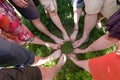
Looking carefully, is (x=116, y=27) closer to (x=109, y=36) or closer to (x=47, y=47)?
(x=109, y=36)

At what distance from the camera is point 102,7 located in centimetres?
262

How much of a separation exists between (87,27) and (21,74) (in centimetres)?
104

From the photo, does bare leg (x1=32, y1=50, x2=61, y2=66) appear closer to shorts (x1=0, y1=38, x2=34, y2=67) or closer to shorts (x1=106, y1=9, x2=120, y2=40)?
shorts (x1=0, y1=38, x2=34, y2=67)

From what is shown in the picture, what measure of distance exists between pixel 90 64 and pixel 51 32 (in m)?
0.99

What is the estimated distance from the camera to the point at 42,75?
2322mm

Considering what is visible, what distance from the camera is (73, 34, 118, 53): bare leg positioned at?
8.48ft

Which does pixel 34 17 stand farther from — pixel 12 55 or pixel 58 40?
pixel 12 55

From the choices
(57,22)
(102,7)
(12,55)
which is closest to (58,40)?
(57,22)

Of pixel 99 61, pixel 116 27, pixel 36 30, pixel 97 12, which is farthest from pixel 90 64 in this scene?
pixel 36 30

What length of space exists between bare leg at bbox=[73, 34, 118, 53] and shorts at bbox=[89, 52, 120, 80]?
478 millimetres

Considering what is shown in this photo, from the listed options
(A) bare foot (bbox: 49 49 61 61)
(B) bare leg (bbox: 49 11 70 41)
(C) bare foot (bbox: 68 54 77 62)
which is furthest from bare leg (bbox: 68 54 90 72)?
(B) bare leg (bbox: 49 11 70 41)

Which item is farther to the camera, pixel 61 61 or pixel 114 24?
pixel 61 61

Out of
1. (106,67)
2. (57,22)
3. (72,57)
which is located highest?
(106,67)

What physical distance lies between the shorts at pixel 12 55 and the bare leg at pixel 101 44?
697mm
